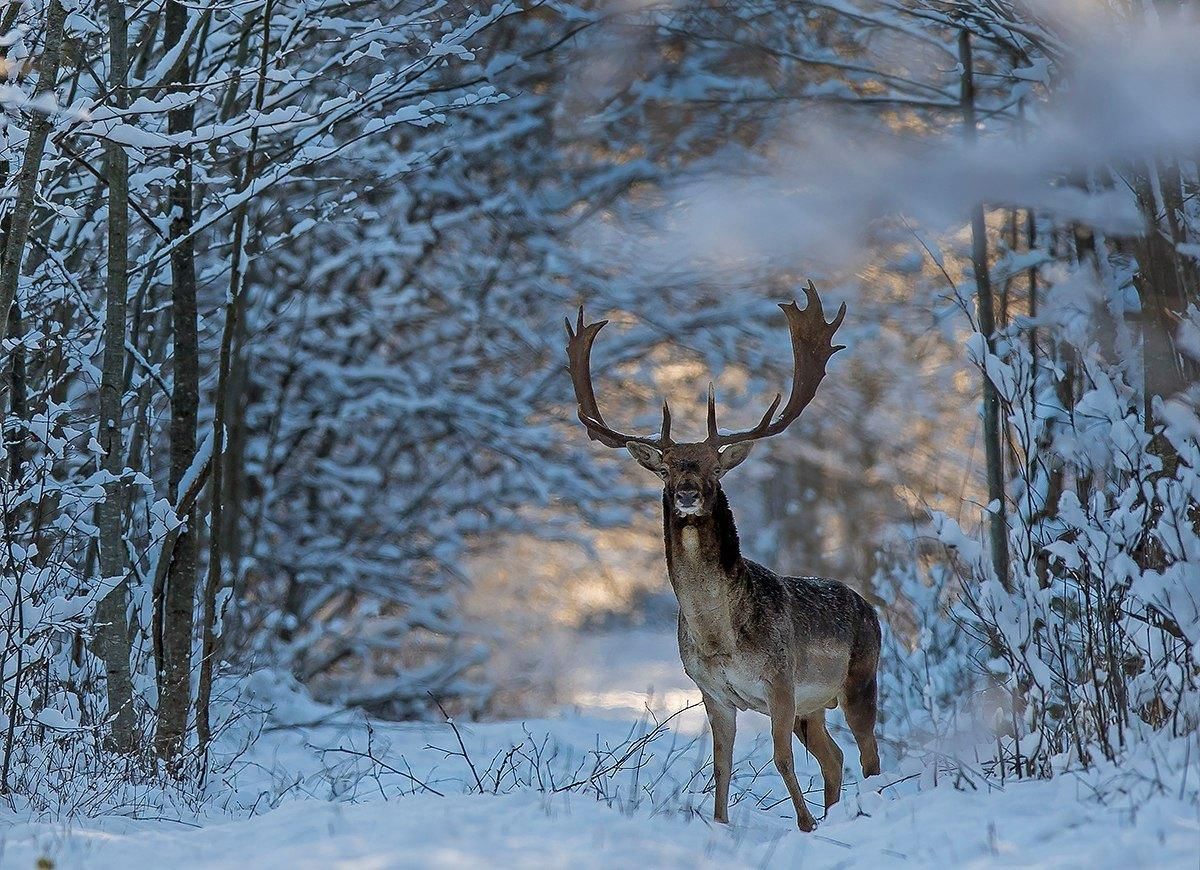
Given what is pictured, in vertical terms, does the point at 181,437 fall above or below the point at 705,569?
above

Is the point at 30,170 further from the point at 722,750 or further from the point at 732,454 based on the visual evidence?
the point at 722,750

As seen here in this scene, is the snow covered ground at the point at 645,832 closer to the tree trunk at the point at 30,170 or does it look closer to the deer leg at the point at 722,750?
the deer leg at the point at 722,750

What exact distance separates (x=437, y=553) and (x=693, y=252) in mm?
4577

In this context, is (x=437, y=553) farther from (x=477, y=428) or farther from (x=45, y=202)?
(x=45, y=202)

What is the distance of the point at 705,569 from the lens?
5703 mm

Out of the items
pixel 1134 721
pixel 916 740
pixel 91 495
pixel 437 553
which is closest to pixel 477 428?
pixel 437 553

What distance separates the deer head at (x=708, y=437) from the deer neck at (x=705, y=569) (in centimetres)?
9

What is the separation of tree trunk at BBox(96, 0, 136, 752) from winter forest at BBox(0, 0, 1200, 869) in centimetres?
2

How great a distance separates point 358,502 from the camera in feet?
47.7

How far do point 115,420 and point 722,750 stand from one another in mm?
3225

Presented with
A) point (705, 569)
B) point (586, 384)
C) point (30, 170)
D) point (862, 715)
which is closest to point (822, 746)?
point (862, 715)

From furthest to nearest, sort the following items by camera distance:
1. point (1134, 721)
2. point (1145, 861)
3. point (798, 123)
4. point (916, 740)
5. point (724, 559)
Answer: point (798, 123) → point (916, 740) → point (724, 559) → point (1134, 721) → point (1145, 861)

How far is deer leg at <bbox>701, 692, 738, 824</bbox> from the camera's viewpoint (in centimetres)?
551

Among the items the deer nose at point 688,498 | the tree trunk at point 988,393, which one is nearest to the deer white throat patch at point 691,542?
the deer nose at point 688,498
